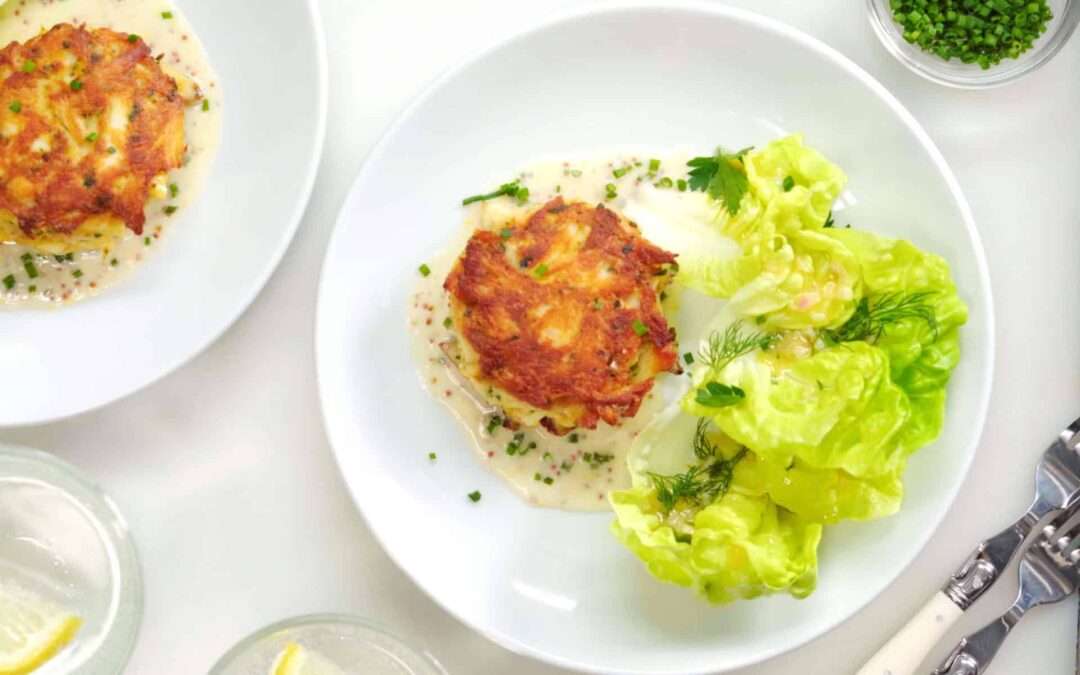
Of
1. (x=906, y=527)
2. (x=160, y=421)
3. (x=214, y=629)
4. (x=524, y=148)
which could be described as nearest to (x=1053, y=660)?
(x=906, y=527)

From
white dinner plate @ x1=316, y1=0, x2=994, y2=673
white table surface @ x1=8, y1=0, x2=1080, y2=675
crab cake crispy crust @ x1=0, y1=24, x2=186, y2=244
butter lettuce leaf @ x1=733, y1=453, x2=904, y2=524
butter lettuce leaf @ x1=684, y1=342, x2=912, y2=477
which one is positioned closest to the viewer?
butter lettuce leaf @ x1=684, y1=342, x2=912, y2=477

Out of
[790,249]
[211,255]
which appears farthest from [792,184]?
[211,255]

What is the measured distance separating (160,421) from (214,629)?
2.51 ft

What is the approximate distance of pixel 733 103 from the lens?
429cm

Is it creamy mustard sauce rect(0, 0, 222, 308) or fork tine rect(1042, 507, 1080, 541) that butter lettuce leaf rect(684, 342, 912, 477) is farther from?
creamy mustard sauce rect(0, 0, 222, 308)

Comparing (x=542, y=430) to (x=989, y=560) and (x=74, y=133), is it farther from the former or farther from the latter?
(x=74, y=133)

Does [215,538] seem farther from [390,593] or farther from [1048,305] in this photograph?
[1048,305]

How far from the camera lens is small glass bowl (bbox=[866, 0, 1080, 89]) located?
4.25 m

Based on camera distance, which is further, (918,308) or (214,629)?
(214,629)

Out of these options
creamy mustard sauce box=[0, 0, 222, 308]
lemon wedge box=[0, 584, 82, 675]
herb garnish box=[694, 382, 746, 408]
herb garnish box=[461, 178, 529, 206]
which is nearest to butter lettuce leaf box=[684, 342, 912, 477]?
herb garnish box=[694, 382, 746, 408]

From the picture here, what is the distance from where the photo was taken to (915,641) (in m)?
4.18

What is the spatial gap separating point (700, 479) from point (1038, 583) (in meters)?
1.23

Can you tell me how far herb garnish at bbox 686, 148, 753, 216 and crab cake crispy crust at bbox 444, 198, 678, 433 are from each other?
0.90 ft

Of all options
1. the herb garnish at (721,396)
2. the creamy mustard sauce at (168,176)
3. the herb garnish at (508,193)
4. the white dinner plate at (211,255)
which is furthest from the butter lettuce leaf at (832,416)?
the creamy mustard sauce at (168,176)
